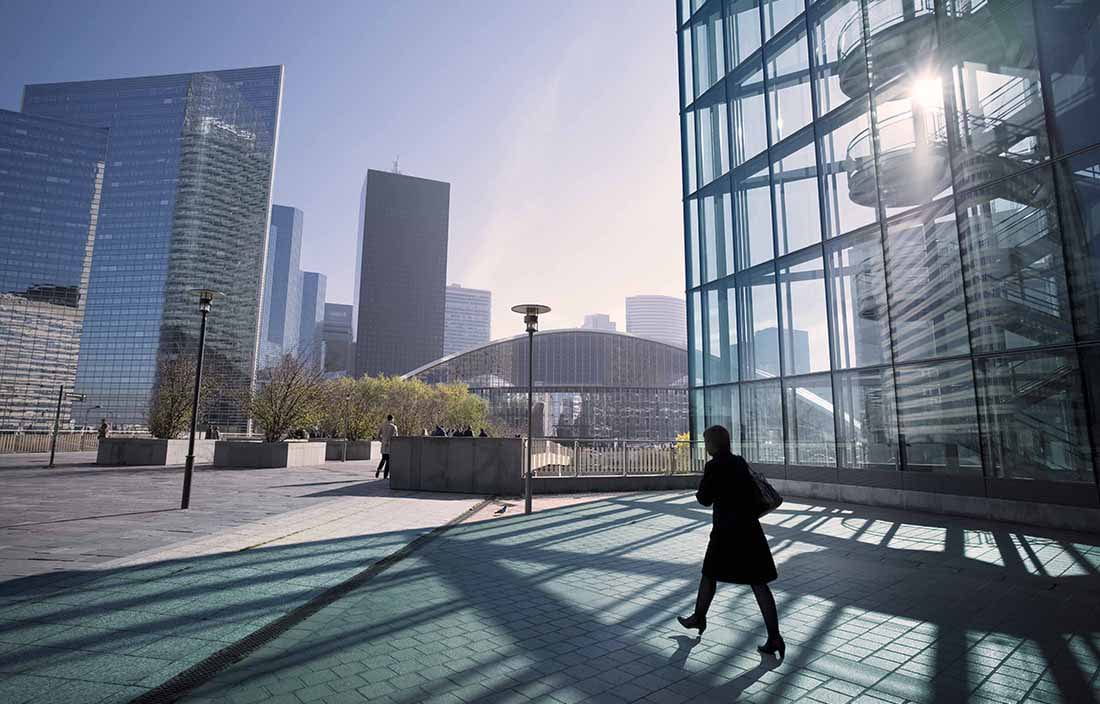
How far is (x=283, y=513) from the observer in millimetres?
10711

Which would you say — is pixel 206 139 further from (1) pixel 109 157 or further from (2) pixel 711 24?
(2) pixel 711 24

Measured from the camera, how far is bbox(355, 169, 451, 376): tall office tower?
164875 mm

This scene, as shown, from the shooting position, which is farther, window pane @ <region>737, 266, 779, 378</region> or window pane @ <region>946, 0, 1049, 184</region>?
window pane @ <region>737, 266, 779, 378</region>

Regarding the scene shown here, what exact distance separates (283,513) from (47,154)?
153m

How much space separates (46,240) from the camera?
113188 millimetres

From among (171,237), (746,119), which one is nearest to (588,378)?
(746,119)

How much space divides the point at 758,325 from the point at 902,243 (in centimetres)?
492

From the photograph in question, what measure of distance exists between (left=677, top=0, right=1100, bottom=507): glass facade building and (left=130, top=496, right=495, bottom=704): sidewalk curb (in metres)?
11.4

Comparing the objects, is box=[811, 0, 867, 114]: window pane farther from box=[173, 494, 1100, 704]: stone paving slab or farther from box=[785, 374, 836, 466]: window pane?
box=[173, 494, 1100, 704]: stone paving slab

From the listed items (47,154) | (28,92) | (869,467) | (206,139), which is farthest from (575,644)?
(28,92)

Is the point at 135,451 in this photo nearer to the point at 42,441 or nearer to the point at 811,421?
the point at 42,441

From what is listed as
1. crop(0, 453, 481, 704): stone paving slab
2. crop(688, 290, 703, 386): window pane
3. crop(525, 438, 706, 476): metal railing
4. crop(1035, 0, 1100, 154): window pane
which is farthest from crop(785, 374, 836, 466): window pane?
crop(0, 453, 481, 704): stone paving slab

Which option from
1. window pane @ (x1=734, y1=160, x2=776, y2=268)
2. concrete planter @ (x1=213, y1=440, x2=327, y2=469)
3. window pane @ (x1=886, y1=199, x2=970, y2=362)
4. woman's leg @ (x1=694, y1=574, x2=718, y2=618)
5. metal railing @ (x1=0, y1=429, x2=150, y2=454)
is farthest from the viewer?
metal railing @ (x1=0, y1=429, x2=150, y2=454)

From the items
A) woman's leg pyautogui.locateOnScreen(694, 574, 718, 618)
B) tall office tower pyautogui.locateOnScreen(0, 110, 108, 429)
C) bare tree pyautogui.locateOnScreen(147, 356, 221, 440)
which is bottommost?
woman's leg pyautogui.locateOnScreen(694, 574, 718, 618)
